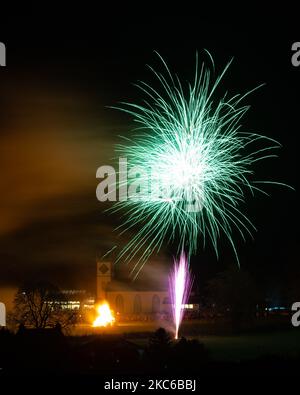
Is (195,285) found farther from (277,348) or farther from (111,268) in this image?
(277,348)

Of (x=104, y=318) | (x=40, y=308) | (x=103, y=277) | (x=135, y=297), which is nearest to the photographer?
(x=40, y=308)

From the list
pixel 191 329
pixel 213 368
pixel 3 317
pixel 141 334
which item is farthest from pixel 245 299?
pixel 213 368

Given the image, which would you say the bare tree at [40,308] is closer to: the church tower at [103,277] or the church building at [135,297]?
the church tower at [103,277]

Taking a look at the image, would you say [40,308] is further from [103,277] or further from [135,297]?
[135,297]

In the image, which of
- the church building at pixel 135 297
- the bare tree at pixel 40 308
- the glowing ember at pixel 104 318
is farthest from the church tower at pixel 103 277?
the bare tree at pixel 40 308

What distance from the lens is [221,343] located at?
3566 centimetres

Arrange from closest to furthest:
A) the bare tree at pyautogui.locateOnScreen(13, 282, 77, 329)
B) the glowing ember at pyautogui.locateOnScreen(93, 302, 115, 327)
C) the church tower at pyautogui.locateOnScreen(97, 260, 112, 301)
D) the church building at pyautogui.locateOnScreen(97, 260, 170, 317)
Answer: the bare tree at pyautogui.locateOnScreen(13, 282, 77, 329) < the glowing ember at pyautogui.locateOnScreen(93, 302, 115, 327) < the church tower at pyautogui.locateOnScreen(97, 260, 112, 301) < the church building at pyautogui.locateOnScreen(97, 260, 170, 317)

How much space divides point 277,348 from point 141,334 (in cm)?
808

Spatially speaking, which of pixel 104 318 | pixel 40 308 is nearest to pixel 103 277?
pixel 104 318

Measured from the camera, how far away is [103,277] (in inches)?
2699

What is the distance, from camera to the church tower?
67.6 metres

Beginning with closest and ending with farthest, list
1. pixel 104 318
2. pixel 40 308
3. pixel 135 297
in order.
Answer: pixel 40 308, pixel 104 318, pixel 135 297

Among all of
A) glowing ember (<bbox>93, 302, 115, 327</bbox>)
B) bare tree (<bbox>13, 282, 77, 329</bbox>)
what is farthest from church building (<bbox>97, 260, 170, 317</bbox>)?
bare tree (<bbox>13, 282, 77, 329</bbox>)

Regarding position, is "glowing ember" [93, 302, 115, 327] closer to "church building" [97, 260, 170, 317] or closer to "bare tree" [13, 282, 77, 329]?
"bare tree" [13, 282, 77, 329]
